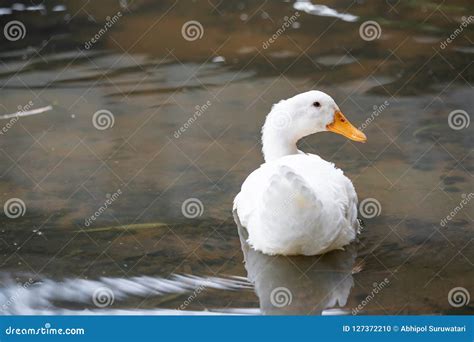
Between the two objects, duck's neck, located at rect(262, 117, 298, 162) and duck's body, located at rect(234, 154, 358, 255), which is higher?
duck's neck, located at rect(262, 117, 298, 162)

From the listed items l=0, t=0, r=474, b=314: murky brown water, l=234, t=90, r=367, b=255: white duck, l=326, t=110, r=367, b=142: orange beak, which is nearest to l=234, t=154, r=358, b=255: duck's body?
l=234, t=90, r=367, b=255: white duck

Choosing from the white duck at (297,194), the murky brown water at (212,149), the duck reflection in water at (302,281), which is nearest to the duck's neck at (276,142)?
the white duck at (297,194)

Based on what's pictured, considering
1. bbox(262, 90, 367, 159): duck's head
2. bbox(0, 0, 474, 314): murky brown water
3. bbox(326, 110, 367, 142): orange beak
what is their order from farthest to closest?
bbox(326, 110, 367, 142): orange beak
bbox(262, 90, 367, 159): duck's head
bbox(0, 0, 474, 314): murky brown water

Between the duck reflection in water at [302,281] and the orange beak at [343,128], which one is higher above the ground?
the orange beak at [343,128]

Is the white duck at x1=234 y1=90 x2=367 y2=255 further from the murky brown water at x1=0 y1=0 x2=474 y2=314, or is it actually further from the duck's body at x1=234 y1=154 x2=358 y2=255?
the murky brown water at x1=0 y1=0 x2=474 y2=314

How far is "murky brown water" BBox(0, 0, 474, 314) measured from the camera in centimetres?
418

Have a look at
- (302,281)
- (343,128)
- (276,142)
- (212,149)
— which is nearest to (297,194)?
(302,281)

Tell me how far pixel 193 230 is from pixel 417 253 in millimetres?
1110

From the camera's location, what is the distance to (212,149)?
5.43 metres

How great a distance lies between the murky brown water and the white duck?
13cm

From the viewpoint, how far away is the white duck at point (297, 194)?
3.94 meters

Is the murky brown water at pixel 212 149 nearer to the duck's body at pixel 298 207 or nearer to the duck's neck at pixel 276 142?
the duck's body at pixel 298 207

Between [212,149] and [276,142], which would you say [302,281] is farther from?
[212,149]

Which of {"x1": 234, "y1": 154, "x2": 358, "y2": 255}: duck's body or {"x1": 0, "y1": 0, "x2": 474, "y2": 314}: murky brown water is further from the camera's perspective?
{"x1": 0, "y1": 0, "x2": 474, "y2": 314}: murky brown water
